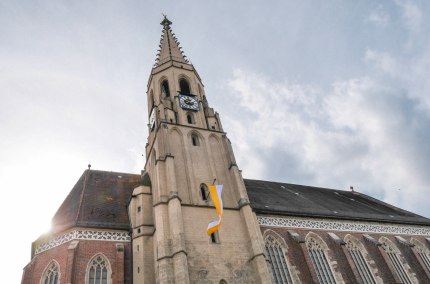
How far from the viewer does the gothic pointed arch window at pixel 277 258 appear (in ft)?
76.5

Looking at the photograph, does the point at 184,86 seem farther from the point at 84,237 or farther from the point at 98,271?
the point at 98,271

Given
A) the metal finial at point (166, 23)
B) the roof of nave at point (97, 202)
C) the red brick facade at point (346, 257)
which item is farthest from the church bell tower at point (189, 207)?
the metal finial at point (166, 23)

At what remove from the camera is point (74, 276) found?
19.4 m

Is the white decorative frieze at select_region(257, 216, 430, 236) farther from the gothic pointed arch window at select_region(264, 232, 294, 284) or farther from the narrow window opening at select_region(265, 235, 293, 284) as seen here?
the narrow window opening at select_region(265, 235, 293, 284)

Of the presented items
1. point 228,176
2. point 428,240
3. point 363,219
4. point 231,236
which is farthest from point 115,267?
point 428,240

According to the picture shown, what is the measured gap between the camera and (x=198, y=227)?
2198cm

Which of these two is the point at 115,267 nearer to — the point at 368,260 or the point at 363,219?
the point at 368,260

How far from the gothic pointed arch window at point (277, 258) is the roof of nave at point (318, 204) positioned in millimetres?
2172

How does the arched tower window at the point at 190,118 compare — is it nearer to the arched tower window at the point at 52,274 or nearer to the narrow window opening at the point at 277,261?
the narrow window opening at the point at 277,261

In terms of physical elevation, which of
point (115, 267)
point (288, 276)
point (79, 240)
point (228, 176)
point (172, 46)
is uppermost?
point (172, 46)

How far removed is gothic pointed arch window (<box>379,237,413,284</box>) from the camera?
2809 centimetres

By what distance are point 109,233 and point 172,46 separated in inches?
939

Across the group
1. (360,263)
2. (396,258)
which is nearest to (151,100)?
(360,263)

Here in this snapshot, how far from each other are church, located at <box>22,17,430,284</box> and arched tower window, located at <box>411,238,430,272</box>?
95 mm
